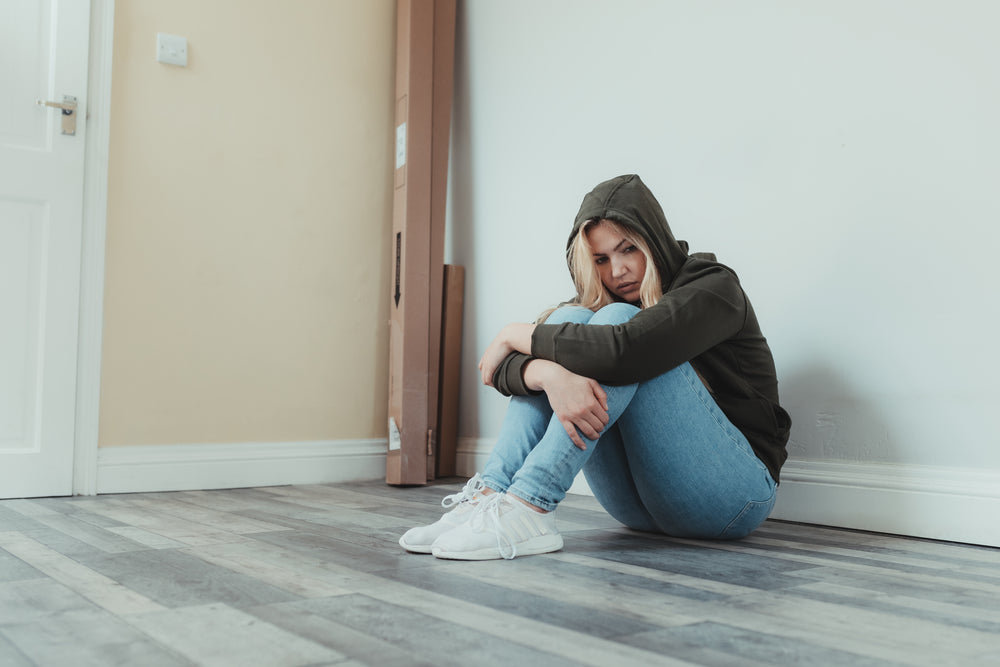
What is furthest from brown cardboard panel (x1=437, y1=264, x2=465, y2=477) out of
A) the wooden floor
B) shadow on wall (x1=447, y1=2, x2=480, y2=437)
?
the wooden floor

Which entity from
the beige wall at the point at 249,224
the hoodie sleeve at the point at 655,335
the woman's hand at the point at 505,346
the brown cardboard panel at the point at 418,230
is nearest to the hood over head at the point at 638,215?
the hoodie sleeve at the point at 655,335

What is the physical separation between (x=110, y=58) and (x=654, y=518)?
2.07m

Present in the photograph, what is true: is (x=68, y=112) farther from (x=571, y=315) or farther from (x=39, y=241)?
(x=571, y=315)

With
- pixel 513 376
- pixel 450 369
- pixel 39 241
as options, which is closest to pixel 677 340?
pixel 513 376

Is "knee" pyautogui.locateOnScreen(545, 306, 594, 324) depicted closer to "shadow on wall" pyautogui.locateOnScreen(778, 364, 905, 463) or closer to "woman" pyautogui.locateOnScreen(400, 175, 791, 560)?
"woman" pyautogui.locateOnScreen(400, 175, 791, 560)

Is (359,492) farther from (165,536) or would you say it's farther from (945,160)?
(945,160)

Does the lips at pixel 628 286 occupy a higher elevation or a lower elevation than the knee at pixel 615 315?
higher

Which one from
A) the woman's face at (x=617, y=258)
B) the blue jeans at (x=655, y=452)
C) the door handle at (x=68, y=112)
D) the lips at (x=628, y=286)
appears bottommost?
the blue jeans at (x=655, y=452)

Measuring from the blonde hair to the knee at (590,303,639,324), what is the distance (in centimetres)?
14

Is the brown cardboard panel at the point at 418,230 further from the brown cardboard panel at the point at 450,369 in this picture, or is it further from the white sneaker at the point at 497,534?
the white sneaker at the point at 497,534

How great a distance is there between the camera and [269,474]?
9.05ft

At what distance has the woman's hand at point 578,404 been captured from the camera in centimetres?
138

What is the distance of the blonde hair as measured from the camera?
1.63 m

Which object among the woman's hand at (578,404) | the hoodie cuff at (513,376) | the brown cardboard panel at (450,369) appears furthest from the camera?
the brown cardboard panel at (450,369)
